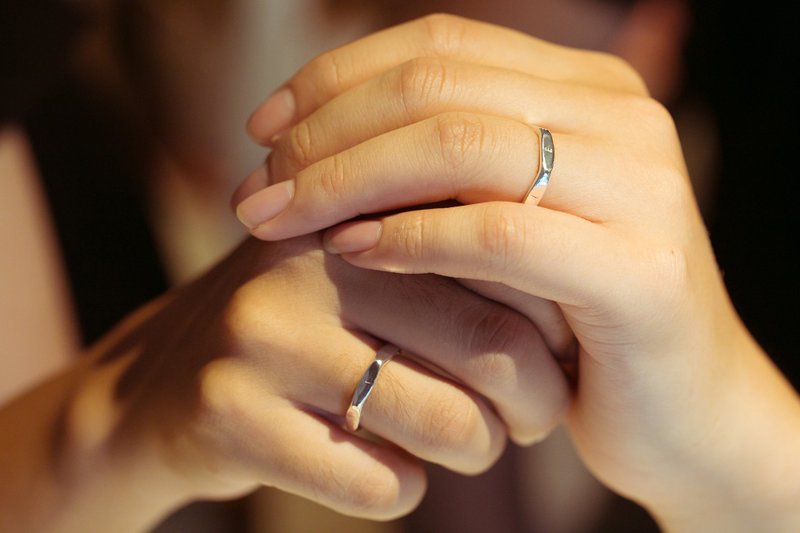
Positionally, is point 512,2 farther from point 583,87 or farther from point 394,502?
point 394,502

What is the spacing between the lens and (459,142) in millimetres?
626

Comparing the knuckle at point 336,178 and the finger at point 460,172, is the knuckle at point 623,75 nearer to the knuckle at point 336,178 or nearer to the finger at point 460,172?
the finger at point 460,172

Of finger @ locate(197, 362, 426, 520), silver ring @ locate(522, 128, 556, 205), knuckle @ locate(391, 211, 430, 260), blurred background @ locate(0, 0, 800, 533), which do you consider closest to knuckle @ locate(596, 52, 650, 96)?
silver ring @ locate(522, 128, 556, 205)

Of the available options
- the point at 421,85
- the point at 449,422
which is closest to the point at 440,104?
the point at 421,85

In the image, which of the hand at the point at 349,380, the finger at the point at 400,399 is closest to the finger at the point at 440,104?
the hand at the point at 349,380

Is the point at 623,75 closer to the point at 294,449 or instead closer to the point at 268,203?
the point at 268,203

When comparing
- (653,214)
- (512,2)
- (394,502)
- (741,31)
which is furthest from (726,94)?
(394,502)

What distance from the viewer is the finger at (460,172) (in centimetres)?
63

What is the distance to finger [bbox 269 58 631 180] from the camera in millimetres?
685

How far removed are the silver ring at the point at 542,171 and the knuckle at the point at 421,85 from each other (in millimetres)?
116

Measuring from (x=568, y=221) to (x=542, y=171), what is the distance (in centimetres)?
5

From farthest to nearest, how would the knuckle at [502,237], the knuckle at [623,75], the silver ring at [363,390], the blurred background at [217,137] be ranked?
the blurred background at [217,137]
the knuckle at [623,75]
the silver ring at [363,390]
the knuckle at [502,237]

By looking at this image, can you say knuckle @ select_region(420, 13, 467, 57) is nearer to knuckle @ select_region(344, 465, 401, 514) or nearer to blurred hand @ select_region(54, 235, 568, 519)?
blurred hand @ select_region(54, 235, 568, 519)

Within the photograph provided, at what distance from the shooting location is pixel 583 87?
73cm
